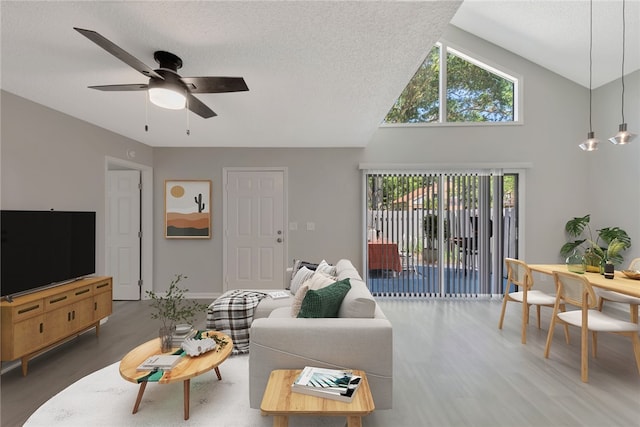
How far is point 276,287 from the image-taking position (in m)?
4.69

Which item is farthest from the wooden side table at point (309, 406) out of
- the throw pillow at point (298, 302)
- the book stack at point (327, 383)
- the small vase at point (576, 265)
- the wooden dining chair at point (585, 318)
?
the small vase at point (576, 265)

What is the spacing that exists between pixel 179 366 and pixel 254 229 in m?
2.96

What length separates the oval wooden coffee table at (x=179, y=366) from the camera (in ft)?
5.68

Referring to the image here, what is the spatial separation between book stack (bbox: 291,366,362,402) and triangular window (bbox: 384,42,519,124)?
3.99 m

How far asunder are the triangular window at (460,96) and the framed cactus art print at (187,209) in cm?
321

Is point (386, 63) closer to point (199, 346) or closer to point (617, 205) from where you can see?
point (199, 346)

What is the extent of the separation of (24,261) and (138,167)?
2.19 meters

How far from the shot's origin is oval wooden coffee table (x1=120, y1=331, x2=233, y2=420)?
1732 millimetres

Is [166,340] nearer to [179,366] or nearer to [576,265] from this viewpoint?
[179,366]

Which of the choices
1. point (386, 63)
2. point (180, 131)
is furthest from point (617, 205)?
point (180, 131)

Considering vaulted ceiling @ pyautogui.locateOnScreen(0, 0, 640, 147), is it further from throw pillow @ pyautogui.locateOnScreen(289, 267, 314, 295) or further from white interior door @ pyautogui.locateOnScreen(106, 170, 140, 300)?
throw pillow @ pyautogui.locateOnScreen(289, 267, 314, 295)

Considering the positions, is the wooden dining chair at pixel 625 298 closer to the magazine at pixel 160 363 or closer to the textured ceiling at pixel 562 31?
the textured ceiling at pixel 562 31

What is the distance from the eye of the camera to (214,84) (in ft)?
6.25

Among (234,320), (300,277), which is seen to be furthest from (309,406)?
(300,277)
